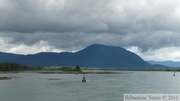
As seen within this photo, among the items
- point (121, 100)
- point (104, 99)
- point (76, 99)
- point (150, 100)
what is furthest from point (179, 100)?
point (76, 99)

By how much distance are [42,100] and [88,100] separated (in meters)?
13.2

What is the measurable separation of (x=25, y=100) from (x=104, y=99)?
2288 cm

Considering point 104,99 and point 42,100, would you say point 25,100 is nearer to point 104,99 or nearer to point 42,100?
point 42,100

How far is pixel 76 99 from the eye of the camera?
88.4 meters

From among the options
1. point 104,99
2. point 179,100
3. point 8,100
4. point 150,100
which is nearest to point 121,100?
point 104,99

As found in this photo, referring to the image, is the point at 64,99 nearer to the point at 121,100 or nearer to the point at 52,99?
the point at 52,99

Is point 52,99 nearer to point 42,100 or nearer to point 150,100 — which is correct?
point 42,100

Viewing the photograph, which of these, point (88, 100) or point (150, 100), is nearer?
point (150, 100)

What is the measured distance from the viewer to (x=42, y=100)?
8794 centimetres

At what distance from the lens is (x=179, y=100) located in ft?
251

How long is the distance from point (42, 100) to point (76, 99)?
9.70 m

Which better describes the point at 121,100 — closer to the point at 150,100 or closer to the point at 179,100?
the point at 150,100

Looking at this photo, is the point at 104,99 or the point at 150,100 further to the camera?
the point at 104,99

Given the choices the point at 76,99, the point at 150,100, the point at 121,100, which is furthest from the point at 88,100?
the point at 150,100
